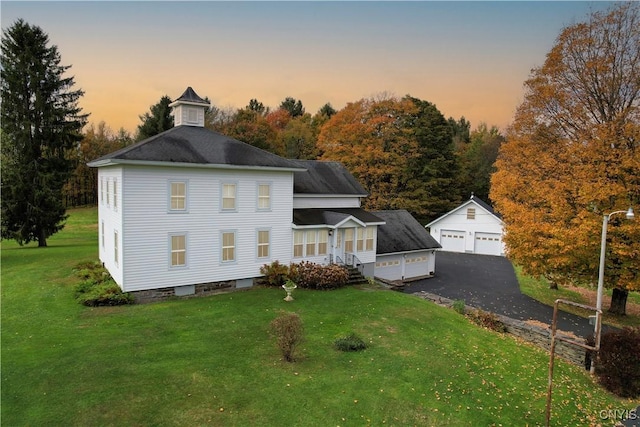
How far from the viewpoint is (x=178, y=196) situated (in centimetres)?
1780

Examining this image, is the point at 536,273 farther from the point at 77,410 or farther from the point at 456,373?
the point at 77,410

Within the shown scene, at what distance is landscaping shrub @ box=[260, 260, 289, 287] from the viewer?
20.3 meters

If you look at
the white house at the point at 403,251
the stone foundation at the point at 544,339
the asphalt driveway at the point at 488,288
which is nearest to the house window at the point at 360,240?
the white house at the point at 403,251

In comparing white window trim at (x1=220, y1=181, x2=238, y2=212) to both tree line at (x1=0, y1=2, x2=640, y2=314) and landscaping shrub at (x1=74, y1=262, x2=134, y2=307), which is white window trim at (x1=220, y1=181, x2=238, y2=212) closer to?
landscaping shrub at (x1=74, y1=262, x2=134, y2=307)

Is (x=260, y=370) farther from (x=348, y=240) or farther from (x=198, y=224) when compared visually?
(x=348, y=240)

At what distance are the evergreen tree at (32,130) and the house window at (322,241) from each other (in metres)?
21.1

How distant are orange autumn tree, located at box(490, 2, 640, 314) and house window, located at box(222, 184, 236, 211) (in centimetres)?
1408

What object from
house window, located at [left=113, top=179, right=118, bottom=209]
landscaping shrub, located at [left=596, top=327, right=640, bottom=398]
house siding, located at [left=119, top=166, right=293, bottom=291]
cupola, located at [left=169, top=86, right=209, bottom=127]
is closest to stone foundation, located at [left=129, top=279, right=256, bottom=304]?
house siding, located at [left=119, top=166, right=293, bottom=291]

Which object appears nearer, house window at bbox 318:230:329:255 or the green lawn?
the green lawn

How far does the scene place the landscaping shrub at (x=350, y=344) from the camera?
41.9ft

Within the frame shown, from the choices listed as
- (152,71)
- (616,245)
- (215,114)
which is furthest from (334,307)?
(215,114)

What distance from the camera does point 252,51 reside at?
2344cm

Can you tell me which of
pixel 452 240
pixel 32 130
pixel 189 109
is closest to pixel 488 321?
pixel 189 109

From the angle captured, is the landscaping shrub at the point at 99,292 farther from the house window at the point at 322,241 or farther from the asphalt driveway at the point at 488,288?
the asphalt driveway at the point at 488,288
